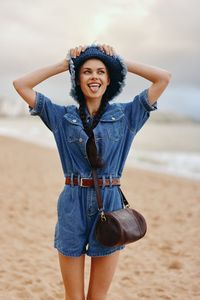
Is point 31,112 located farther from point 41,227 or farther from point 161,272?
point 41,227

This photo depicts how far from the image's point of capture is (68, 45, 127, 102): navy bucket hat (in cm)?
221

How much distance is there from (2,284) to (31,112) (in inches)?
101

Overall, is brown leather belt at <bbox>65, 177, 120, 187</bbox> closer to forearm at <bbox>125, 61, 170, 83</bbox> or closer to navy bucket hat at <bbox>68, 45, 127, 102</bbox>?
navy bucket hat at <bbox>68, 45, 127, 102</bbox>

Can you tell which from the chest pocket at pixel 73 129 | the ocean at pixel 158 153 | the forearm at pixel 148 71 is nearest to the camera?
the chest pocket at pixel 73 129

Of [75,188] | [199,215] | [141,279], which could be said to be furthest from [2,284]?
[199,215]

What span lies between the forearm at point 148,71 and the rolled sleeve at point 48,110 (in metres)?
0.46

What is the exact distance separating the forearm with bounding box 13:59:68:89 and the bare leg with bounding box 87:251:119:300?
1054mm

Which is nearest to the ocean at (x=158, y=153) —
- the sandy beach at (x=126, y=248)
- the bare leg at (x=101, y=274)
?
the sandy beach at (x=126, y=248)

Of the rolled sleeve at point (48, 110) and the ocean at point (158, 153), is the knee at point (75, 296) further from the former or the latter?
the ocean at point (158, 153)

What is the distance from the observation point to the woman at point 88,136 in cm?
219

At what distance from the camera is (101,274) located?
231cm

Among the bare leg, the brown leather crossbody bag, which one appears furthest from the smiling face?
the bare leg

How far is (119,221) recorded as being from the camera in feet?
6.84

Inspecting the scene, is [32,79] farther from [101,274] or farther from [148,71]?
[101,274]
